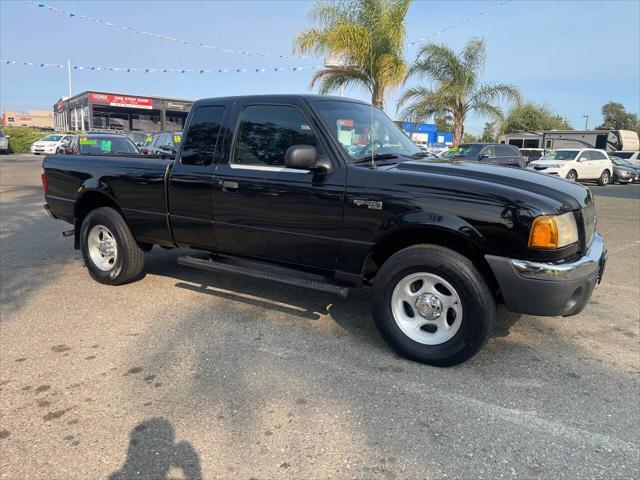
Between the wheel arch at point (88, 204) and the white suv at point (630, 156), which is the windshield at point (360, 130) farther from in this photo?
the white suv at point (630, 156)

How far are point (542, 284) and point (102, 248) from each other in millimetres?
4457

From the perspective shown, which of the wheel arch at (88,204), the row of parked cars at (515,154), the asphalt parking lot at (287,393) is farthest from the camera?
the row of parked cars at (515,154)

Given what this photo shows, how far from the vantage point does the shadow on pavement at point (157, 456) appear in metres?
2.47

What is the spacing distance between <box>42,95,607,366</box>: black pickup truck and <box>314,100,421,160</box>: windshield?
13mm

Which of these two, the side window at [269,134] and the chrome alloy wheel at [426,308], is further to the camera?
the side window at [269,134]

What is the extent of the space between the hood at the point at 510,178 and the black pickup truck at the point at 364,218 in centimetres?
2

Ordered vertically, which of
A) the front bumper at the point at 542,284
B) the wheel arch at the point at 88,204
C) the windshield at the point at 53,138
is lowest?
the front bumper at the point at 542,284

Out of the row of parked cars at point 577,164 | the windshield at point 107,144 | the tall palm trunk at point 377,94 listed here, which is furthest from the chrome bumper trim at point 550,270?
the row of parked cars at point 577,164

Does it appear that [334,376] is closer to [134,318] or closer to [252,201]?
[252,201]

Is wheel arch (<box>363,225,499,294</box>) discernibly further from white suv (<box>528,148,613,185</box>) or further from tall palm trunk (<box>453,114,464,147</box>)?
white suv (<box>528,148,613,185</box>)

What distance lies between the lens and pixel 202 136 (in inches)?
186

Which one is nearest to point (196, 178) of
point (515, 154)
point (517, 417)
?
point (517, 417)

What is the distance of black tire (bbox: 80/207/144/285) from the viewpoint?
17.3 feet

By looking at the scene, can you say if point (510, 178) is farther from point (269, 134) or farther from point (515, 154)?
point (515, 154)
